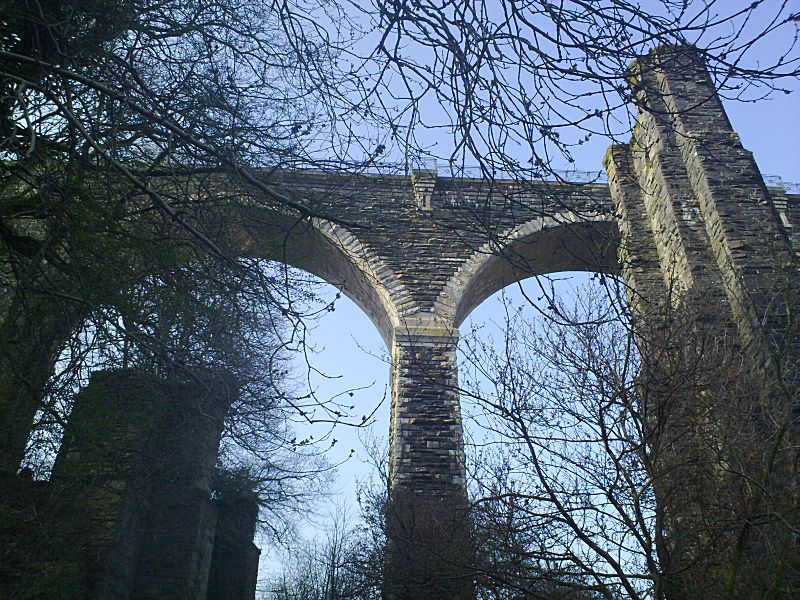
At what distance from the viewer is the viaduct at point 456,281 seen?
6.11m

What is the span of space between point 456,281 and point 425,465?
8.82ft

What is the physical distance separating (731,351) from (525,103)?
181 inches

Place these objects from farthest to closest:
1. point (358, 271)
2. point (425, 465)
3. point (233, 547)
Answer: point (358, 271) < point (233, 547) < point (425, 465)

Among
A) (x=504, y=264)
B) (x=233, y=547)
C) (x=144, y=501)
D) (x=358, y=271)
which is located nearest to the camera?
(x=144, y=501)

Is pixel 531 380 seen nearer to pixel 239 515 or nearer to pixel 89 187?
pixel 89 187

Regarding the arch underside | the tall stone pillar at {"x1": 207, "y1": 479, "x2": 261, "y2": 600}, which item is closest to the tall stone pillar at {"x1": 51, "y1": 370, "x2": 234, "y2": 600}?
the tall stone pillar at {"x1": 207, "y1": 479, "x2": 261, "y2": 600}

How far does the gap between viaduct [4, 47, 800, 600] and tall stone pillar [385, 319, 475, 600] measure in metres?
0.02

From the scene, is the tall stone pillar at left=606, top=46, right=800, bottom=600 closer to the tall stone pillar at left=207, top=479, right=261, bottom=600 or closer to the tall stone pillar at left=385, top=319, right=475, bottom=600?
the tall stone pillar at left=385, top=319, right=475, bottom=600

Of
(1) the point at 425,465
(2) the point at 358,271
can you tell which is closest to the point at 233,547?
(1) the point at 425,465

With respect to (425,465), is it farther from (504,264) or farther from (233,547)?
(504,264)

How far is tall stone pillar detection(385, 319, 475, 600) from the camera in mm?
5934

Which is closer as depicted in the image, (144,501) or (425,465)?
(144,501)

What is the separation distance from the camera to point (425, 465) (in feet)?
26.2

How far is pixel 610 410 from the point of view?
5.20 meters
